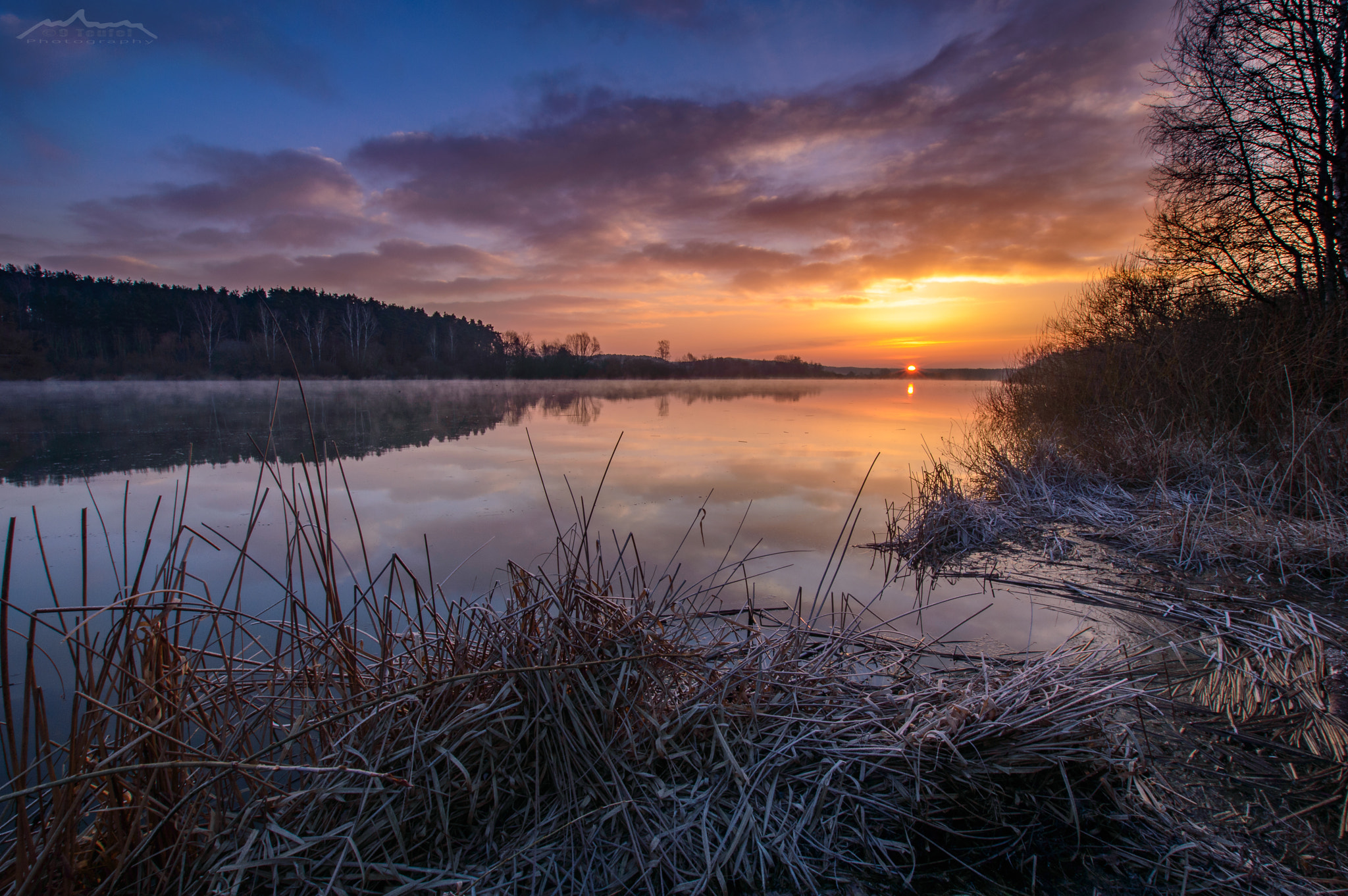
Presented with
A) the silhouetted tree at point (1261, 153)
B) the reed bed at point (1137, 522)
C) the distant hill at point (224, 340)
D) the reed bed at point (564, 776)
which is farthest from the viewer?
the distant hill at point (224, 340)

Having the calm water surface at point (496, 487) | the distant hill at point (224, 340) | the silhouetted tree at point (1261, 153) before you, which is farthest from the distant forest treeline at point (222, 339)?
the silhouetted tree at point (1261, 153)

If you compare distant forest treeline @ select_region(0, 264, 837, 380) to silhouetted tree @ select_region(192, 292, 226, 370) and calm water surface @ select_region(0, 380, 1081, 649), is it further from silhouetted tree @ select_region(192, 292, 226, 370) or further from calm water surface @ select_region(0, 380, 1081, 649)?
calm water surface @ select_region(0, 380, 1081, 649)

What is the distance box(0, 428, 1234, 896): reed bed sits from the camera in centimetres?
130

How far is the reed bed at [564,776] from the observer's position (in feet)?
4.26

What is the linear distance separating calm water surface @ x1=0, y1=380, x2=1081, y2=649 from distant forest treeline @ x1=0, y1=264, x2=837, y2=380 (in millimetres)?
29582

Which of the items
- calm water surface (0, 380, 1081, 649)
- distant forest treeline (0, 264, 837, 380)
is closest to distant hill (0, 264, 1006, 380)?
distant forest treeline (0, 264, 837, 380)

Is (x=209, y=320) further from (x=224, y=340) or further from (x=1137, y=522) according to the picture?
(x=1137, y=522)

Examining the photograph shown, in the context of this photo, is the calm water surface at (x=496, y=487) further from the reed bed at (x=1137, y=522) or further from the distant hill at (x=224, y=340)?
the distant hill at (x=224, y=340)

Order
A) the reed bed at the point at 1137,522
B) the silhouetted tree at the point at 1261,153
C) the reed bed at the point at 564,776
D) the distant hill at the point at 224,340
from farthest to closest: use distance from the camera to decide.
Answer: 1. the distant hill at the point at 224,340
2. the silhouetted tree at the point at 1261,153
3. the reed bed at the point at 1137,522
4. the reed bed at the point at 564,776

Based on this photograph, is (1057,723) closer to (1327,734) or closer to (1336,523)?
(1327,734)

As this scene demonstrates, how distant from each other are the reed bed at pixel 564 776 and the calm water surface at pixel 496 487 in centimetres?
59

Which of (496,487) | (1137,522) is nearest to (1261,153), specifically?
(1137,522)

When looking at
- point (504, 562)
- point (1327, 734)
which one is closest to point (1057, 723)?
point (1327, 734)

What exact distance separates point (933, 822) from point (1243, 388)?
9247 mm
